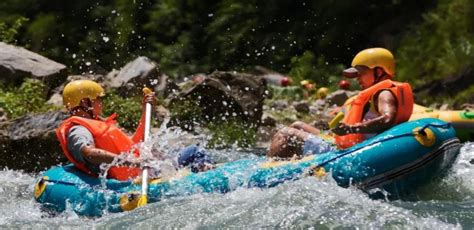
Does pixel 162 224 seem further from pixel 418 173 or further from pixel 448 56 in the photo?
pixel 448 56

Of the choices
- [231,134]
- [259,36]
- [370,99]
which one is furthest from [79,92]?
[259,36]

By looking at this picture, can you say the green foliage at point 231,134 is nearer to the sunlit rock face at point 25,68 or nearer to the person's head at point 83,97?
the sunlit rock face at point 25,68

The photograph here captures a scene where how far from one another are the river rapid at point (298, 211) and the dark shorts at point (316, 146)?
0.55 m

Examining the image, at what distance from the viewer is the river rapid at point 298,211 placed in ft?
17.3

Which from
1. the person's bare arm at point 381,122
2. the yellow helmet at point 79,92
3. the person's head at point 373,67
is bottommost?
the person's bare arm at point 381,122

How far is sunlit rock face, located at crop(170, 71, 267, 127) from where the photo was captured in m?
10.9

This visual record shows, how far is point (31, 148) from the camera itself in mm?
8766

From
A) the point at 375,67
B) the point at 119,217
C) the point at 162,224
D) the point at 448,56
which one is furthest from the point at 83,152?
the point at 448,56

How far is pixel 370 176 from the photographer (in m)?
5.91

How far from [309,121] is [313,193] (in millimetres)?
6901

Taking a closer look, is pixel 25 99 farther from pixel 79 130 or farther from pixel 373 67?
pixel 373 67

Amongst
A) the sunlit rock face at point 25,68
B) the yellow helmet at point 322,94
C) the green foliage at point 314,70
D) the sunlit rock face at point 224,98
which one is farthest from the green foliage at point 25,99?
the green foliage at point 314,70

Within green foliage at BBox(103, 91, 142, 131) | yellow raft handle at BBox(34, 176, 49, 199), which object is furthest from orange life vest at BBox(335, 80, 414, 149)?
green foliage at BBox(103, 91, 142, 131)

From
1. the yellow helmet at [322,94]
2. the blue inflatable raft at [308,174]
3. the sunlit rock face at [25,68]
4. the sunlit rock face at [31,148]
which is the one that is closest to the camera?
the blue inflatable raft at [308,174]
